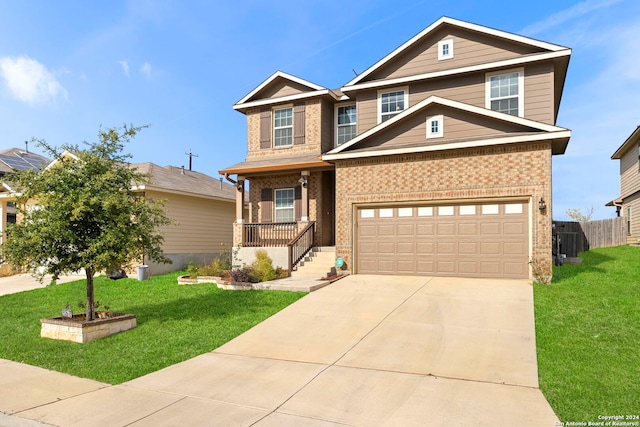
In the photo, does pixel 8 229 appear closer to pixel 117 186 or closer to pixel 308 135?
pixel 117 186

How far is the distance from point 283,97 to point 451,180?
342 inches

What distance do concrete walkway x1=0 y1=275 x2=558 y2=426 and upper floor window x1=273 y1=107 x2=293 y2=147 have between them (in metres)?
10.4

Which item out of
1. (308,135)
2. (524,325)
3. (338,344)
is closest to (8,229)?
(338,344)

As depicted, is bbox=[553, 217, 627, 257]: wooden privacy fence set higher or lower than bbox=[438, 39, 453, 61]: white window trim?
lower

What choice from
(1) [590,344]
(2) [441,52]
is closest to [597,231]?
(2) [441,52]

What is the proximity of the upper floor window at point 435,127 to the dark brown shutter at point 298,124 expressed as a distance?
597cm

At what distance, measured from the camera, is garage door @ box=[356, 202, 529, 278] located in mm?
12383

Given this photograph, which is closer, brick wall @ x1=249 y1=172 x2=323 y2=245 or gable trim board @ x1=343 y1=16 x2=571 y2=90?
gable trim board @ x1=343 y1=16 x2=571 y2=90

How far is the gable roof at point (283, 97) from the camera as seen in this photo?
17797mm

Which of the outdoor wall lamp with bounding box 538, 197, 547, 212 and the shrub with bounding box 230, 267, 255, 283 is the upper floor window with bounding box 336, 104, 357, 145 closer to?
the shrub with bounding box 230, 267, 255, 283

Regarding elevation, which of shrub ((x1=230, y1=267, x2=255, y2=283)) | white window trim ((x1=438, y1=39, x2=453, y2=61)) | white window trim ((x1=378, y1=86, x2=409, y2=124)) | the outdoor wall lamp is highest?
white window trim ((x1=438, y1=39, x2=453, y2=61))

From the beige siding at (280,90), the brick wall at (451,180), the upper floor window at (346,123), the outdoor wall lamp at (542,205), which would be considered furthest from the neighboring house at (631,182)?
the beige siding at (280,90)

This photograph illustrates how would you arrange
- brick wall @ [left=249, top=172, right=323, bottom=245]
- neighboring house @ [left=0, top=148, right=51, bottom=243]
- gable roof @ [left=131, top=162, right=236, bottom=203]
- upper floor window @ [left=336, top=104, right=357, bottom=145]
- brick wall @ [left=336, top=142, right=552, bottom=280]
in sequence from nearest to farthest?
brick wall @ [left=336, top=142, right=552, bottom=280] < brick wall @ [left=249, top=172, right=323, bottom=245] < gable roof @ [left=131, top=162, right=236, bottom=203] < upper floor window @ [left=336, top=104, right=357, bottom=145] < neighboring house @ [left=0, top=148, right=51, bottom=243]

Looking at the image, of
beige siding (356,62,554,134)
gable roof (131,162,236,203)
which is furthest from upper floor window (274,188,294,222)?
gable roof (131,162,236,203)
